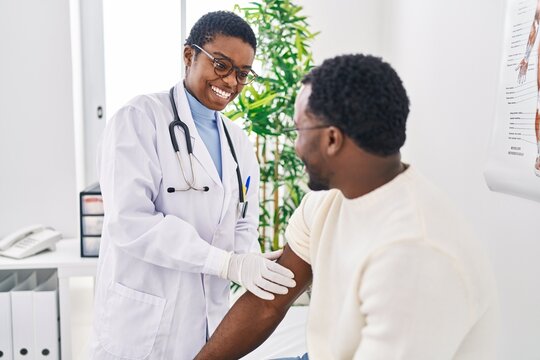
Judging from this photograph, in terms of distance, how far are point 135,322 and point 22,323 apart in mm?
924

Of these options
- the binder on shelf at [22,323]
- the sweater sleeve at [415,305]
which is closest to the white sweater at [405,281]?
the sweater sleeve at [415,305]

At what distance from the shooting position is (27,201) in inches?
95.0

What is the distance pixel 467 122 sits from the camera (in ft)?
5.69

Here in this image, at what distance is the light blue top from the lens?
1.44 meters

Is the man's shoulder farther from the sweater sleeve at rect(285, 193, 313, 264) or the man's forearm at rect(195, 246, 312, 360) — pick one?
the man's forearm at rect(195, 246, 312, 360)

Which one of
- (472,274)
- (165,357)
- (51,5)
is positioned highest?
(51,5)

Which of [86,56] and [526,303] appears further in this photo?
[86,56]

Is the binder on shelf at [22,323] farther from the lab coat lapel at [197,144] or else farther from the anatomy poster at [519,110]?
the anatomy poster at [519,110]

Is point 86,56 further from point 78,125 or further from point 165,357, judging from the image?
point 165,357

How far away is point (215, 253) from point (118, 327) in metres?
0.34

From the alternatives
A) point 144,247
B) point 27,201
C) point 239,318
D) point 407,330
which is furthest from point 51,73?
point 407,330

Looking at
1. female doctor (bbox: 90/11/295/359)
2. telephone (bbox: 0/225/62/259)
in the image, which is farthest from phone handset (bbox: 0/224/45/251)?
female doctor (bbox: 90/11/295/359)

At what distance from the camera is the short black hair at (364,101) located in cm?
75

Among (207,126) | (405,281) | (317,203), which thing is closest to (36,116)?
(207,126)
